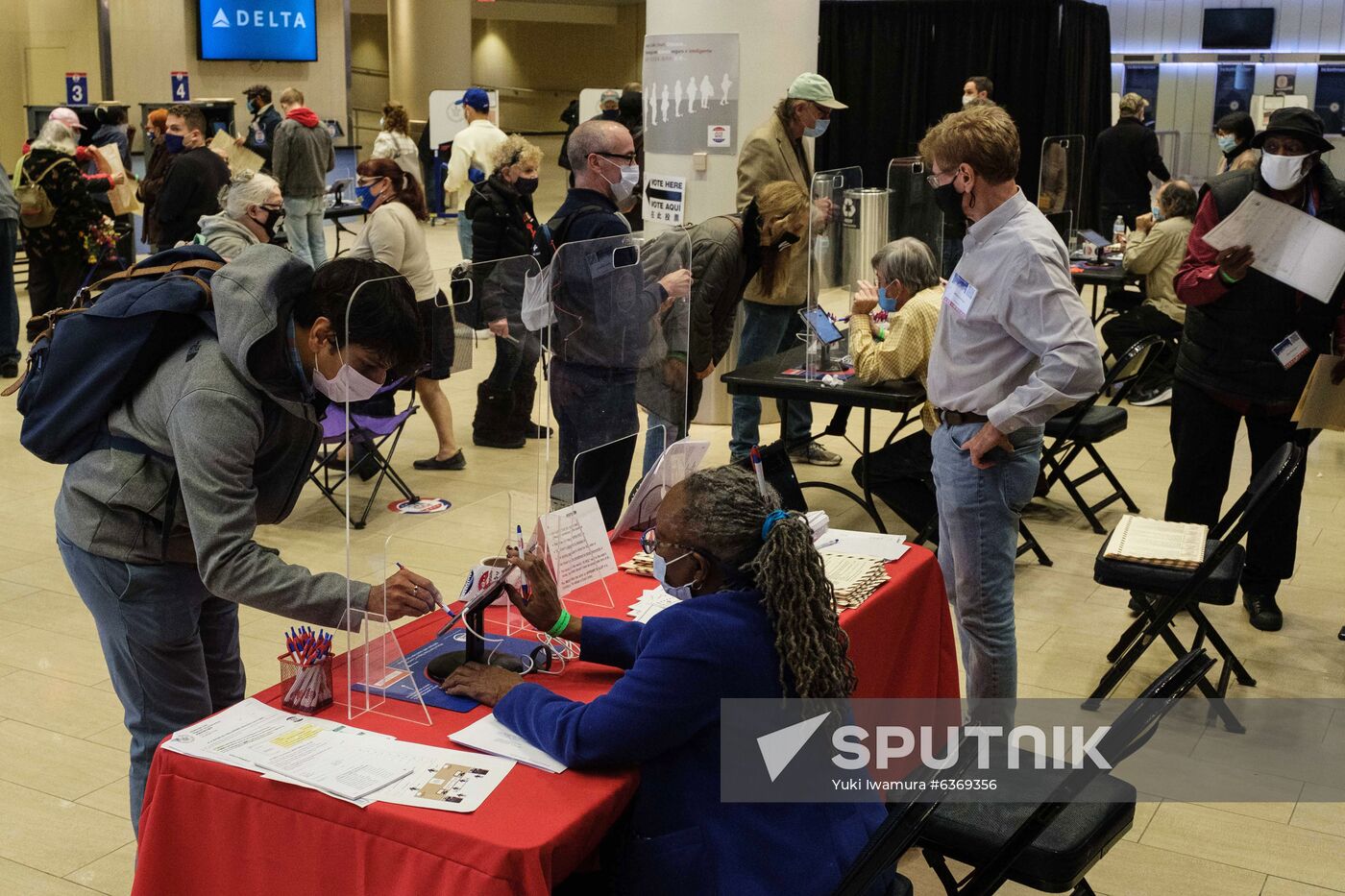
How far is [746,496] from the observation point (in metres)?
2.09

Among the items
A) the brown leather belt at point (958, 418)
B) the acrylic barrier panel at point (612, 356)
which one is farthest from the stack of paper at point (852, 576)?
the acrylic barrier panel at point (612, 356)

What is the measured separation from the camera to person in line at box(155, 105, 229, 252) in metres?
8.41

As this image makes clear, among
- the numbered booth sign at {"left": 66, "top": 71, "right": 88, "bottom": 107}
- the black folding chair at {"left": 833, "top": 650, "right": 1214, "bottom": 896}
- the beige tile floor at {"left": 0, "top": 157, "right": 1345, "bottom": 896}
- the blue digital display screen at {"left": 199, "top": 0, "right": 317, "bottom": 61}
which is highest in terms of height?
the blue digital display screen at {"left": 199, "top": 0, "right": 317, "bottom": 61}

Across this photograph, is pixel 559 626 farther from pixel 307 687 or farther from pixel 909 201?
pixel 909 201

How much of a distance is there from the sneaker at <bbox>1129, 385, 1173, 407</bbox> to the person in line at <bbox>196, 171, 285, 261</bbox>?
5028 millimetres

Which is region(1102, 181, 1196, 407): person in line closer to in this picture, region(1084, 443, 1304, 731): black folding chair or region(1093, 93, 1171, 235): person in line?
region(1093, 93, 1171, 235): person in line

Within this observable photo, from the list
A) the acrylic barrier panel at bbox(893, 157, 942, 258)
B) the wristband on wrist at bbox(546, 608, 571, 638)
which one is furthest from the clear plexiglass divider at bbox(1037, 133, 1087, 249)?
the wristband on wrist at bbox(546, 608, 571, 638)

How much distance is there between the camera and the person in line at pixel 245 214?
5.22 metres

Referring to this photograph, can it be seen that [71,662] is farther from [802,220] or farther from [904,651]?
[802,220]

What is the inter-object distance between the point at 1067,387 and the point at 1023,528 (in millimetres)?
2147

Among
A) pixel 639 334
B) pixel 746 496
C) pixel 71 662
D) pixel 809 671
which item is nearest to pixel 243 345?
pixel 746 496

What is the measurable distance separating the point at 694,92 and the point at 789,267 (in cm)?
128

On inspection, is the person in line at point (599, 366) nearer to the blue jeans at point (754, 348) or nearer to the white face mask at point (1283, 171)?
the white face mask at point (1283, 171)

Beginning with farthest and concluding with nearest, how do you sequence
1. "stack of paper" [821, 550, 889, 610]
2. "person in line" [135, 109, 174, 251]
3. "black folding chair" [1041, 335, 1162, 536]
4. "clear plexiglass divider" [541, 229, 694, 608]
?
1. "person in line" [135, 109, 174, 251]
2. "black folding chair" [1041, 335, 1162, 536]
3. "clear plexiglass divider" [541, 229, 694, 608]
4. "stack of paper" [821, 550, 889, 610]
